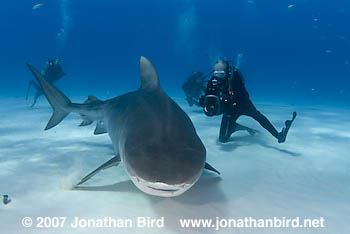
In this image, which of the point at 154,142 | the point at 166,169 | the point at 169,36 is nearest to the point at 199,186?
the point at 154,142

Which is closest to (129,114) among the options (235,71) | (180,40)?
(235,71)

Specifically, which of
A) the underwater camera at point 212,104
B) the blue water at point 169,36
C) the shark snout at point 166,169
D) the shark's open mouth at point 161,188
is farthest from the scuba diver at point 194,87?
the blue water at point 169,36

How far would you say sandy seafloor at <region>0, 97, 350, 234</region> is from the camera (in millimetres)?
2525

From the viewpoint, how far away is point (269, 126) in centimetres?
545

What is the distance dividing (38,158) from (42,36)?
15059cm

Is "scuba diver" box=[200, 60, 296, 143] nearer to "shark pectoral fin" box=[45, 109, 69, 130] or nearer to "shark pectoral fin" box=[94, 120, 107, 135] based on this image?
"shark pectoral fin" box=[94, 120, 107, 135]

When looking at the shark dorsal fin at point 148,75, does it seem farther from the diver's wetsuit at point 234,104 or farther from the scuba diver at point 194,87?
the scuba diver at point 194,87

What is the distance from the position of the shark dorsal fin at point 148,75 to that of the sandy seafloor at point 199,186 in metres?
1.32

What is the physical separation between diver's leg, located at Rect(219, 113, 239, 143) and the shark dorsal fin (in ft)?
7.68

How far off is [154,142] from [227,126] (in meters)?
3.59

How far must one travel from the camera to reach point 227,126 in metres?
5.67

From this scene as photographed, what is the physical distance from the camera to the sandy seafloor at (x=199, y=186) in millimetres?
2525

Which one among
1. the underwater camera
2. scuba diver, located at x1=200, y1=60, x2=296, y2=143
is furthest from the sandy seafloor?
the underwater camera

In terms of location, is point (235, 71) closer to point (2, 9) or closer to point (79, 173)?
point (79, 173)
